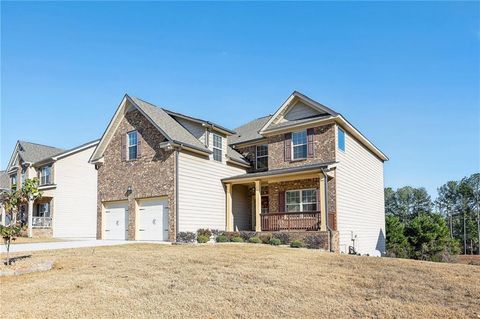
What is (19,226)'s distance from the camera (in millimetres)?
11648

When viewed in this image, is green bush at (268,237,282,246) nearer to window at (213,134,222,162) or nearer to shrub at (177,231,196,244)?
shrub at (177,231,196,244)

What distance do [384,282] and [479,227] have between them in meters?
68.2

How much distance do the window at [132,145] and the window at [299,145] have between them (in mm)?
9299

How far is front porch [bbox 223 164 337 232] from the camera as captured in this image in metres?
18.7

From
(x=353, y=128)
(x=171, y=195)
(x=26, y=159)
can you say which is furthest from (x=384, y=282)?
(x=26, y=159)

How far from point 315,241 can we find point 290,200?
3813mm

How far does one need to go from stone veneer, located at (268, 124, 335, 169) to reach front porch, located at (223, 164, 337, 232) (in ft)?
3.46

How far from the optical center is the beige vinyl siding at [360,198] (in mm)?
20203

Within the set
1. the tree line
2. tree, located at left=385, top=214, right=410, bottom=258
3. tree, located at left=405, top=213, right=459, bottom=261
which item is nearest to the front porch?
A: tree, located at left=385, top=214, right=410, bottom=258

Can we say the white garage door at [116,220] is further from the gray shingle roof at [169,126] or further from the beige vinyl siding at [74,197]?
the beige vinyl siding at [74,197]

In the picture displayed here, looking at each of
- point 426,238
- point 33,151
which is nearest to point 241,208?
point 426,238

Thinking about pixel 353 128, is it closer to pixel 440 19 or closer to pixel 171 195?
pixel 440 19

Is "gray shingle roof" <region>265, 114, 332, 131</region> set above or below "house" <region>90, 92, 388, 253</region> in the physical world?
above

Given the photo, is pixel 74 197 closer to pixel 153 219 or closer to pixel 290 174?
A: pixel 153 219
